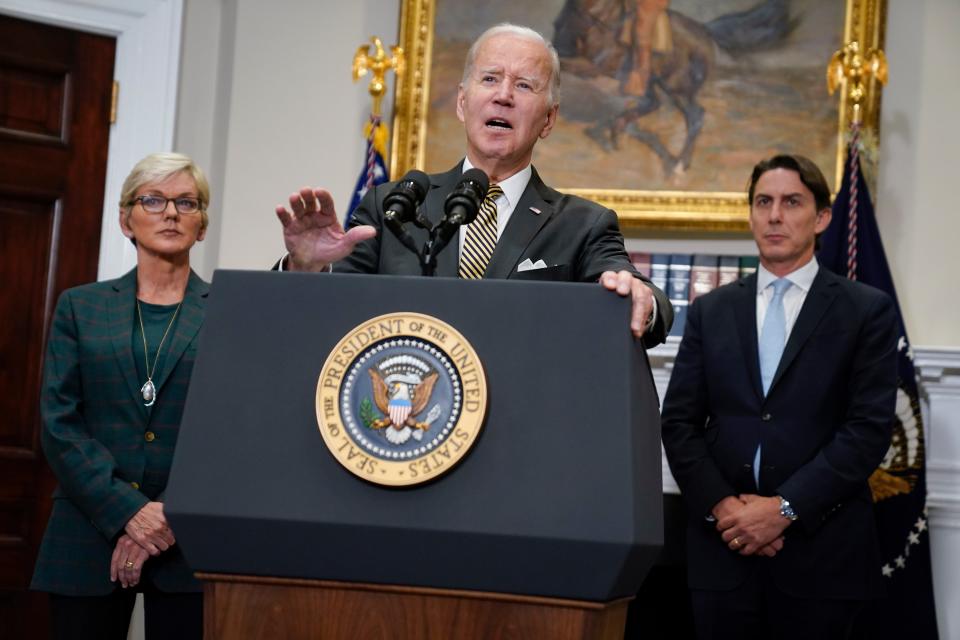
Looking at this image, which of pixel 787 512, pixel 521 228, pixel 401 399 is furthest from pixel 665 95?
pixel 401 399

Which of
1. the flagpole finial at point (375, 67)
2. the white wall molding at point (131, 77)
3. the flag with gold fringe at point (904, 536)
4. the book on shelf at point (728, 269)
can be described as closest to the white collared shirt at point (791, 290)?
the flag with gold fringe at point (904, 536)

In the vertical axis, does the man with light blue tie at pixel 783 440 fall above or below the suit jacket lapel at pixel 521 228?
below

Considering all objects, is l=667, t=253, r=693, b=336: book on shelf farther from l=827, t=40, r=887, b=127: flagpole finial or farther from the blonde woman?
the blonde woman

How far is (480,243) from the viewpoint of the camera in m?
2.28

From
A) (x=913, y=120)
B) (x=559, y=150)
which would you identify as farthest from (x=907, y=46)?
(x=559, y=150)

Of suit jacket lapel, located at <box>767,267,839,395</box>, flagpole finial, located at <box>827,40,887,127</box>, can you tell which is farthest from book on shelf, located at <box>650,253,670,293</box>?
suit jacket lapel, located at <box>767,267,839,395</box>

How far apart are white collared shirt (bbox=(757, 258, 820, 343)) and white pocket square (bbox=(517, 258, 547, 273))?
5.65 ft

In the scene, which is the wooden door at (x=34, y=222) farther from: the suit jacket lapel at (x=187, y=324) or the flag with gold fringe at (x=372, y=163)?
the suit jacket lapel at (x=187, y=324)

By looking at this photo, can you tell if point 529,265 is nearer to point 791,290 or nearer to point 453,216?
point 453,216

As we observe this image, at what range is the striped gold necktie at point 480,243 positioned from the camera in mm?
2246

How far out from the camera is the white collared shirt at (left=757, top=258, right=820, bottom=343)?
381cm

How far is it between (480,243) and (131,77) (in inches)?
147

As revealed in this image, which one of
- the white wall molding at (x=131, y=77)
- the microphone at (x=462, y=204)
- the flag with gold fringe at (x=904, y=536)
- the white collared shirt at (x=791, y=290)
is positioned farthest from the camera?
the white wall molding at (x=131, y=77)

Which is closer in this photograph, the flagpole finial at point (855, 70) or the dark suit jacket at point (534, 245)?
the dark suit jacket at point (534, 245)
